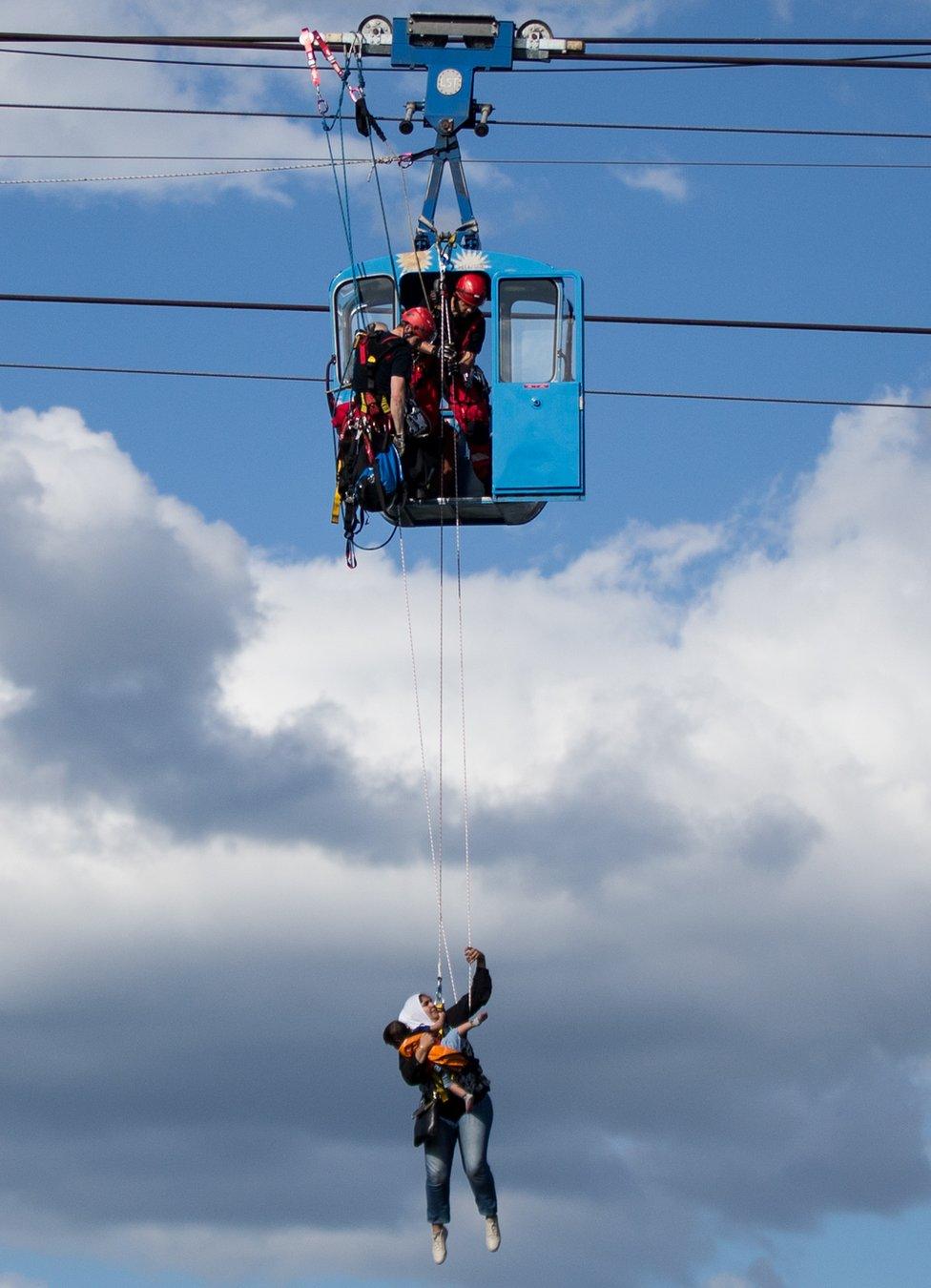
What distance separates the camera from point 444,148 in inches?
1016

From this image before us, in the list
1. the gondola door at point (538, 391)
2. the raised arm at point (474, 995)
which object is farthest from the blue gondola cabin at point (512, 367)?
the raised arm at point (474, 995)

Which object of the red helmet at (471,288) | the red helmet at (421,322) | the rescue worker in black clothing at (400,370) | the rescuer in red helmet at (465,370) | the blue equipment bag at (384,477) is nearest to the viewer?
the rescue worker in black clothing at (400,370)

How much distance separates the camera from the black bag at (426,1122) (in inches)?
962

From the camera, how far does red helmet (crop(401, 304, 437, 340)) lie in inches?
1009

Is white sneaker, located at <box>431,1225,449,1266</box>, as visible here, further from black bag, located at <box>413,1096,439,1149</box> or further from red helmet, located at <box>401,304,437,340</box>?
red helmet, located at <box>401,304,437,340</box>

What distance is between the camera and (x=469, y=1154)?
2455cm

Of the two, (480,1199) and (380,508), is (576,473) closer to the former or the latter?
(380,508)

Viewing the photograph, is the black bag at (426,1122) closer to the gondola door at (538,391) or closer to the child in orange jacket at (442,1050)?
the child in orange jacket at (442,1050)

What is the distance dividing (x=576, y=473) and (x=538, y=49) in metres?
4.22

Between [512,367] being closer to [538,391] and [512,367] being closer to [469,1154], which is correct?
[538,391]

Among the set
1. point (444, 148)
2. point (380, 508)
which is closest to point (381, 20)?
point (444, 148)

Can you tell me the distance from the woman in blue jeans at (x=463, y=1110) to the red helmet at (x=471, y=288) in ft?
21.6

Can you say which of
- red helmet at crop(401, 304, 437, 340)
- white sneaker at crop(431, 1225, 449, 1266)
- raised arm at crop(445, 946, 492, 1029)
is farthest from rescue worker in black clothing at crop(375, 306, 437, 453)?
white sneaker at crop(431, 1225, 449, 1266)

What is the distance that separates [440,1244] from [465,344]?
8888 mm
